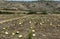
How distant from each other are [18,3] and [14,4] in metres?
0.52

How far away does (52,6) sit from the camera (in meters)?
19.9

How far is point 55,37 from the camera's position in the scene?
497 centimetres

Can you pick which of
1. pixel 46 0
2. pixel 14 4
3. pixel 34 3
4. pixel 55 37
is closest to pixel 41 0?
pixel 46 0

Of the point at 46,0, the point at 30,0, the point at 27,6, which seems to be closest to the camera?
the point at 27,6

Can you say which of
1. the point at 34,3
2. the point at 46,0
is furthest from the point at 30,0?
the point at 46,0

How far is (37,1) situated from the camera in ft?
71.1

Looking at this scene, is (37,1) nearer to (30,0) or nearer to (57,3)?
(30,0)

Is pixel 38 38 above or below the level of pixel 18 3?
above

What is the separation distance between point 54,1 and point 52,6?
216cm

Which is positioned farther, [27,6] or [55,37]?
[27,6]

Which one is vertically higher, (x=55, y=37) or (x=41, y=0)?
(x=55, y=37)

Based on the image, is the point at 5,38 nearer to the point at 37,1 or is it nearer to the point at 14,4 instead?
the point at 14,4

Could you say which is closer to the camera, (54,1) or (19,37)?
(19,37)

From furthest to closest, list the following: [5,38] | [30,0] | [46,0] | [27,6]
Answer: [46,0] → [30,0] → [27,6] → [5,38]
